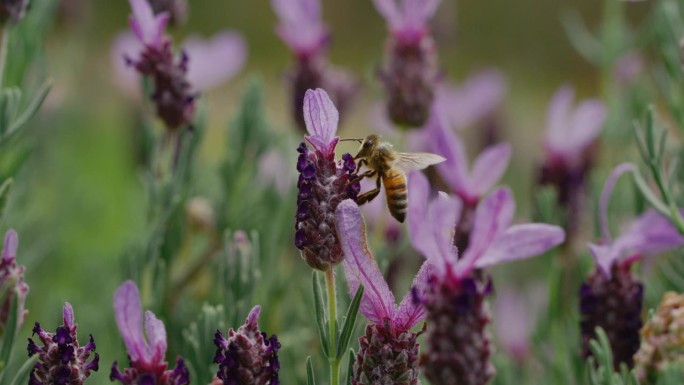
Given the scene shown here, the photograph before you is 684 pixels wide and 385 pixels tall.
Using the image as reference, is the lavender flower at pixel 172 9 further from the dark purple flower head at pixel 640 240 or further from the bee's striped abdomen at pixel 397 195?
the dark purple flower head at pixel 640 240

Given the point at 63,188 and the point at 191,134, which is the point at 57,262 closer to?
the point at 63,188

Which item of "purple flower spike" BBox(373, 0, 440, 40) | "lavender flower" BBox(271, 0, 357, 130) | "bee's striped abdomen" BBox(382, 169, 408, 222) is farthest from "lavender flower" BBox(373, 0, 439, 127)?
"bee's striped abdomen" BBox(382, 169, 408, 222)

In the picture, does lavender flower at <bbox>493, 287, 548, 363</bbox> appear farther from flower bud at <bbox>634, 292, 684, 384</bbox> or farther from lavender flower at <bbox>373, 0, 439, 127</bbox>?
flower bud at <bbox>634, 292, 684, 384</bbox>

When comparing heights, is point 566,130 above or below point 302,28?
below

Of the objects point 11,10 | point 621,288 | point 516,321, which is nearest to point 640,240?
point 621,288

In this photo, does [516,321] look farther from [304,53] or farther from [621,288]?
[621,288]

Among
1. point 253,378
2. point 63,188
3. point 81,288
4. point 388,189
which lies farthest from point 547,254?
point 63,188

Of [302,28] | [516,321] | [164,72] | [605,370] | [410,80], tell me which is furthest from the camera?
[516,321]
